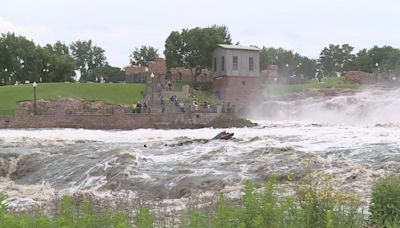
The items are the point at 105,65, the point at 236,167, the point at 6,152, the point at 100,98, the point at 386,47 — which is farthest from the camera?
the point at 105,65

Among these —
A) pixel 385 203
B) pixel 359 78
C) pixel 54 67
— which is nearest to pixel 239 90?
pixel 359 78

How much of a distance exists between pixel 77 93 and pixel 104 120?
38.2ft

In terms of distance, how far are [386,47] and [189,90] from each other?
59913mm

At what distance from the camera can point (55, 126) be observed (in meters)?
40.3

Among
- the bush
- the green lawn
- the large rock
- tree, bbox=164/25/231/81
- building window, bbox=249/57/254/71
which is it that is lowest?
the bush

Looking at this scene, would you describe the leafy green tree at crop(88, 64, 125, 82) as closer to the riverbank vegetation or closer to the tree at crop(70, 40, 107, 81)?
→ the tree at crop(70, 40, 107, 81)

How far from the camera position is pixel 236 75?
5844 cm

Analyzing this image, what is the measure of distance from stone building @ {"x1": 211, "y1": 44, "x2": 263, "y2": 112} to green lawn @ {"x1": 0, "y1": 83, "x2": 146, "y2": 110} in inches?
340

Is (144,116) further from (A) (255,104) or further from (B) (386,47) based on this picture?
(B) (386,47)

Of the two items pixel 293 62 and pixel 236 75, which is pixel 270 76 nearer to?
pixel 236 75

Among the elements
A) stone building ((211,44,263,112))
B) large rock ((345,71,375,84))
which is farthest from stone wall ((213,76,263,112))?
large rock ((345,71,375,84))

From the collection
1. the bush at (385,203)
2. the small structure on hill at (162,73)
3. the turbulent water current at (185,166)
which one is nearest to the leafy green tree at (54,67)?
the small structure on hill at (162,73)

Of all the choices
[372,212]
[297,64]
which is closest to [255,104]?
[372,212]

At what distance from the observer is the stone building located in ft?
190
